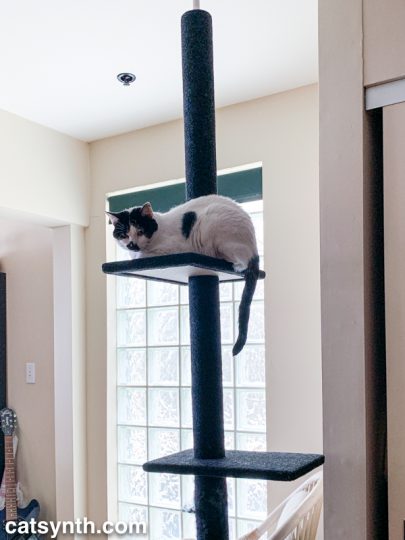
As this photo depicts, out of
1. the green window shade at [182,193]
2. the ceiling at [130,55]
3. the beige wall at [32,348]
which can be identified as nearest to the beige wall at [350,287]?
the ceiling at [130,55]

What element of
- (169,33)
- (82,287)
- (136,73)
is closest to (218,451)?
(169,33)

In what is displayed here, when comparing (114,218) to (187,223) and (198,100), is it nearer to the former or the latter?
(187,223)

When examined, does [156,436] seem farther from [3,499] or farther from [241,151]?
[241,151]

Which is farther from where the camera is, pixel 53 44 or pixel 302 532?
pixel 53 44

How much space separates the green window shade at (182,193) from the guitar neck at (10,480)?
131cm

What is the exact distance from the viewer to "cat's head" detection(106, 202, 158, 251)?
1462 millimetres

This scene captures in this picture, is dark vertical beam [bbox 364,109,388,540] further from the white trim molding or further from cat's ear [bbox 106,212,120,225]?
cat's ear [bbox 106,212,120,225]

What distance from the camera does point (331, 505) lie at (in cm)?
134

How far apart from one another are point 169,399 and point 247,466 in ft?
5.63

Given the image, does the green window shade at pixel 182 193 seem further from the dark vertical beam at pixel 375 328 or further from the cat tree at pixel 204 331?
the dark vertical beam at pixel 375 328

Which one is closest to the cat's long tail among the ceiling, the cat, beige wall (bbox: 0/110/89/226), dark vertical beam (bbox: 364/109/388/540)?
the cat

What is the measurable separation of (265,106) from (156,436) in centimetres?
159

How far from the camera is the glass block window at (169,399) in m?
2.76

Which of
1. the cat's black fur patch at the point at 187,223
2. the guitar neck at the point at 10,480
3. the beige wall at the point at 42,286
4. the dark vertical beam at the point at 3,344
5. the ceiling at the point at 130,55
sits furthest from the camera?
the dark vertical beam at the point at 3,344
